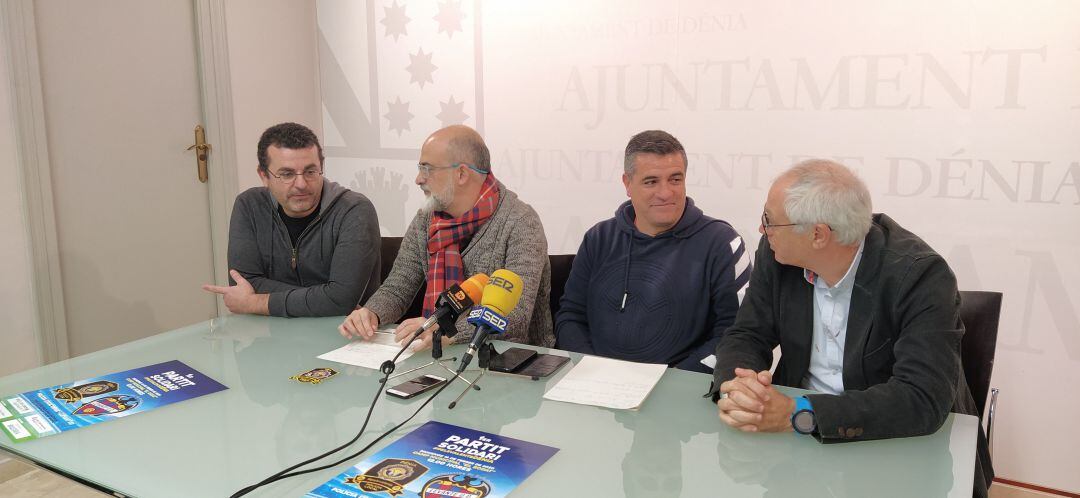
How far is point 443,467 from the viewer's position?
1306 millimetres

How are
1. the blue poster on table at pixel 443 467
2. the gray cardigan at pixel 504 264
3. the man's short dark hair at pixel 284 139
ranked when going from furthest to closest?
the man's short dark hair at pixel 284 139, the gray cardigan at pixel 504 264, the blue poster on table at pixel 443 467

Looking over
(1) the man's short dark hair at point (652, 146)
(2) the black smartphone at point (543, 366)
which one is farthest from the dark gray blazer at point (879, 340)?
(1) the man's short dark hair at point (652, 146)

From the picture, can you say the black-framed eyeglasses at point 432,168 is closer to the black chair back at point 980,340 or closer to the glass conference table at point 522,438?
the glass conference table at point 522,438

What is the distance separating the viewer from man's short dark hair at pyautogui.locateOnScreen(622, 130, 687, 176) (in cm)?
244

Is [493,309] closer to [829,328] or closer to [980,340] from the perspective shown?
[829,328]

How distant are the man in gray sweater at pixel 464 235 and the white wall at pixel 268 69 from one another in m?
2.33

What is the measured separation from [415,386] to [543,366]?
0.34m

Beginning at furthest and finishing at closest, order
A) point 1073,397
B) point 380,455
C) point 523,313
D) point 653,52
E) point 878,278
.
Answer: point 653,52, point 1073,397, point 523,313, point 878,278, point 380,455

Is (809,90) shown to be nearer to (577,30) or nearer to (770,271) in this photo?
(577,30)

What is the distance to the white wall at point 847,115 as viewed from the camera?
2701 mm

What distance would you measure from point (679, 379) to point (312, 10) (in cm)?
395

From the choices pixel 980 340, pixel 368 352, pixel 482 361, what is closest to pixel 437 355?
pixel 482 361

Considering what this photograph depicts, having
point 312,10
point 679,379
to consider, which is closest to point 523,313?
point 679,379

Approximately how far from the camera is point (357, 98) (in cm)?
461
